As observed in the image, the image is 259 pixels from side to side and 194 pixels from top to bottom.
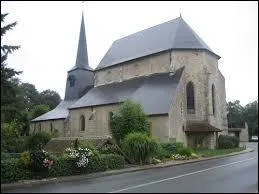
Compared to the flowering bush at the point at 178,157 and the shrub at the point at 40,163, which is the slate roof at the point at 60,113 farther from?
the shrub at the point at 40,163

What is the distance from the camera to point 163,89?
3591cm

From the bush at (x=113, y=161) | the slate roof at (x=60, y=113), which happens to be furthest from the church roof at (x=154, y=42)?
the bush at (x=113, y=161)

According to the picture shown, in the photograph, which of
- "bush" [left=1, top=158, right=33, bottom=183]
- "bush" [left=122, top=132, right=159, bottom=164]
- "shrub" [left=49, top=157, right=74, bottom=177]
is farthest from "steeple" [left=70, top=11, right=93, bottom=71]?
"bush" [left=1, top=158, right=33, bottom=183]

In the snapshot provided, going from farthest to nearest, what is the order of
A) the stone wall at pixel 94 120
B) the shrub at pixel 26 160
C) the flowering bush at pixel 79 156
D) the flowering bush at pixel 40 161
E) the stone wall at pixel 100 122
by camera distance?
the stone wall at pixel 94 120
the stone wall at pixel 100 122
the flowering bush at pixel 79 156
the flowering bush at pixel 40 161
the shrub at pixel 26 160

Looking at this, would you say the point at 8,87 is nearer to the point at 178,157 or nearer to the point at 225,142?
the point at 178,157

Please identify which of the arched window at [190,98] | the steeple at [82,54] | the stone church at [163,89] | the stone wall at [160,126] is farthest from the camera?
the steeple at [82,54]

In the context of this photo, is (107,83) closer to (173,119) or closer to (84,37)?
(84,37)

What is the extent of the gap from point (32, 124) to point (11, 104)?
39174 mm

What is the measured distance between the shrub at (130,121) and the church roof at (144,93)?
11.8ft

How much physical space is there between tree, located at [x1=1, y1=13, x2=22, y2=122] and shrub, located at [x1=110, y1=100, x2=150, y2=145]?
15063 mm

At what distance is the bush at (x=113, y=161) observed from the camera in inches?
775

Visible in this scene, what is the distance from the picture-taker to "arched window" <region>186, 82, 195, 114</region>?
37.0 meters

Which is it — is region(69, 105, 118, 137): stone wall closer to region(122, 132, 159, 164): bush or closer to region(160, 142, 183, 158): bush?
region(160, 142, 183, 158): bush

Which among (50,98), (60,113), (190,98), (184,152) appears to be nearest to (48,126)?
(60,113)
